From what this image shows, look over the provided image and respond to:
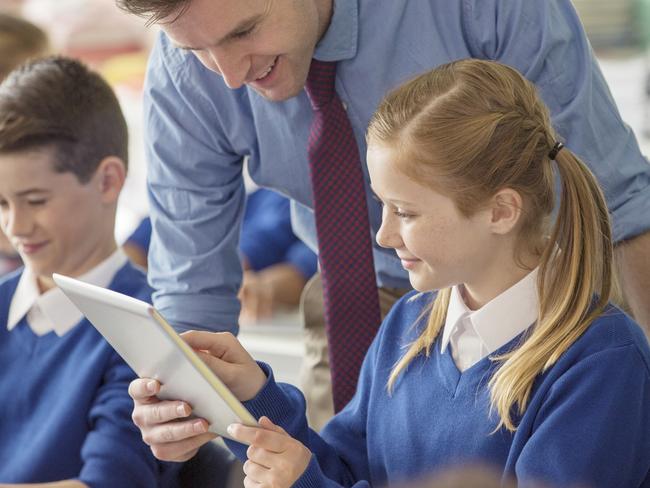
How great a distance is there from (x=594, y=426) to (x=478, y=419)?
14 centimetres

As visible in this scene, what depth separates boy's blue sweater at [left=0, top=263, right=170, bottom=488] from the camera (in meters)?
1.50

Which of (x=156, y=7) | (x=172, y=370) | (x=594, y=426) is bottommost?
(x=594, y=426)

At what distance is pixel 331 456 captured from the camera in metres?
1.39

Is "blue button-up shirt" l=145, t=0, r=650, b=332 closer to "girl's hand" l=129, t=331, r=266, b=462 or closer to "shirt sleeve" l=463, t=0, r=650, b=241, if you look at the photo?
"shirt sleeve" l=463, t=0, r=650, b=241

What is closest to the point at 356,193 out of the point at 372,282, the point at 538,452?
the point at 372,282

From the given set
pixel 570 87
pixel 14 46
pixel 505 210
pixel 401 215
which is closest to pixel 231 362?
pixel 401 215

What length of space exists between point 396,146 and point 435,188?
69mm

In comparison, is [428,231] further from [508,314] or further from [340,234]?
[340,234]

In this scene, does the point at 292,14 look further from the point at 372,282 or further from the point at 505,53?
the point at 372,282

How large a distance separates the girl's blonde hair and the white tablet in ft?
1.03

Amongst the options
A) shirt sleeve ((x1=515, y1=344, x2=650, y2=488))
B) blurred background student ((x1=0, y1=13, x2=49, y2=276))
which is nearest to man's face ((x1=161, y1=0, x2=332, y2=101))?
shirt sleeve ((x1=515, y1=344, x2=650, y2=488))

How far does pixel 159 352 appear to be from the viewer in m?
1.16

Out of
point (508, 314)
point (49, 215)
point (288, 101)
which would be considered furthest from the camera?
point (49, 215)

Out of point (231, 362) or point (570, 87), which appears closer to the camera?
point (231, 362)
